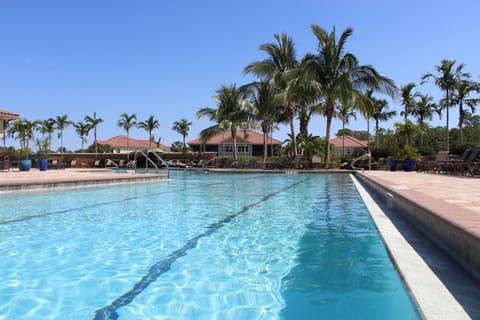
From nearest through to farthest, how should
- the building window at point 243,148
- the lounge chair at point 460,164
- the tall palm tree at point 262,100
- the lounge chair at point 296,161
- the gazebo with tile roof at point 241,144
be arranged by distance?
the lounge chair at point 460,164, the lounge chair at point 296,161, the tall palm tree at point 262,100, the gazebo with tile roof at point 241,144, the building window at point 243,148

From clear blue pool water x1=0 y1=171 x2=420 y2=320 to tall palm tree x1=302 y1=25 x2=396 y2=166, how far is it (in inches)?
611

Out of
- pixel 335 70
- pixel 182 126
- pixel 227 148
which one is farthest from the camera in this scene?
pixel 182 126

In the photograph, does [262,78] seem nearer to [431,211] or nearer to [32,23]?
[32,23]

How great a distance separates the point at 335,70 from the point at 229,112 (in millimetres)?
11165

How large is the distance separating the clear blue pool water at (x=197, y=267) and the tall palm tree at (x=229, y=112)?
22391 mm

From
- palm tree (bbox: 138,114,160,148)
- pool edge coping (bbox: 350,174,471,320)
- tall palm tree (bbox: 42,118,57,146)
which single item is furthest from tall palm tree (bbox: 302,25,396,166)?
tall palm tree (bbox: 42,118,57,146)

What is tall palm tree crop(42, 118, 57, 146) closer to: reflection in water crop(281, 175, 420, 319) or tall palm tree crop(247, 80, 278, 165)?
tall palm tree crop(247, 80, 278, 165)

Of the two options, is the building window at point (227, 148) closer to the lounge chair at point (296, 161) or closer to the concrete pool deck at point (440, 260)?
the lounge chair at point (296, 161)

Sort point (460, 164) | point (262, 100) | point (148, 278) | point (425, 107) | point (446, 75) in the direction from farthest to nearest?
point (425, 107)
point (446, 75)
point (262, 100)
point (460, 164)
point (148, 278)

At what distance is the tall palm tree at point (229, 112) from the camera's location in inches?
1143

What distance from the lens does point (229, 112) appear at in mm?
30609

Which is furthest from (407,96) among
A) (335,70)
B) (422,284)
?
(422,284)

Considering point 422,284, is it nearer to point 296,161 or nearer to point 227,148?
point 296,161

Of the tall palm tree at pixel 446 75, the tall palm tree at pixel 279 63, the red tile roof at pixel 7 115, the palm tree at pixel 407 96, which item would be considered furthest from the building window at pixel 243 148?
the red tile roof at pixel 7 115
